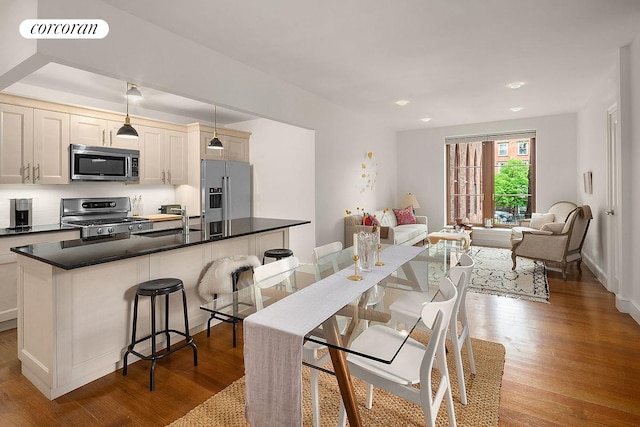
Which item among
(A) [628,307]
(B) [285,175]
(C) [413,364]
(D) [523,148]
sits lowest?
(A) [628,307]

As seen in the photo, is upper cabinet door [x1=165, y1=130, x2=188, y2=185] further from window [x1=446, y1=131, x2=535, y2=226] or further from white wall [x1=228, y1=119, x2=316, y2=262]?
window [x1=446, y1=131, x2=535, y2=226]

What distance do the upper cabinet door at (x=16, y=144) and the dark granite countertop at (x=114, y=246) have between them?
174cm

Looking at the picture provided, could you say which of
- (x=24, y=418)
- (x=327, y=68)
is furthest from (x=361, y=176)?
(x=24, y=418)

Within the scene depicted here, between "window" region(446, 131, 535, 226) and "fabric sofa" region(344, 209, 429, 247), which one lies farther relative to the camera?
"window" region(446, 131, 535, 226)

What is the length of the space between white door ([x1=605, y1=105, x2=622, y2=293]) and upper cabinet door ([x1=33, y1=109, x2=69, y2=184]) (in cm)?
622

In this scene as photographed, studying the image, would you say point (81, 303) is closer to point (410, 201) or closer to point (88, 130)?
point (88, 130)

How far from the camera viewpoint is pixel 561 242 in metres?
4.55

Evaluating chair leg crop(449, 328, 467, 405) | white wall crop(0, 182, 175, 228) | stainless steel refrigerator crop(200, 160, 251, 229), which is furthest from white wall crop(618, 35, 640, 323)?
white wall crop(0, 182, 175, 228)

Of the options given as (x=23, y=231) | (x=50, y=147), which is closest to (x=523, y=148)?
(x=50, y=147)

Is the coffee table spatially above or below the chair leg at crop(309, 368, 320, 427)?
above

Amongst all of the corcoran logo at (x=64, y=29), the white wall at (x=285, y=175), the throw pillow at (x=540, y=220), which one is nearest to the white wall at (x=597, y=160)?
the throw pillow at (x=540, y=220)

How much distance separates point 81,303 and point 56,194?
280cm

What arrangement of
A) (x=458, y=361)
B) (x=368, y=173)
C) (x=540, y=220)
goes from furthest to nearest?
(x=368, y=173)
(x=540, y=220)
(x=458, y=361)

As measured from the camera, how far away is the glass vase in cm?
208
